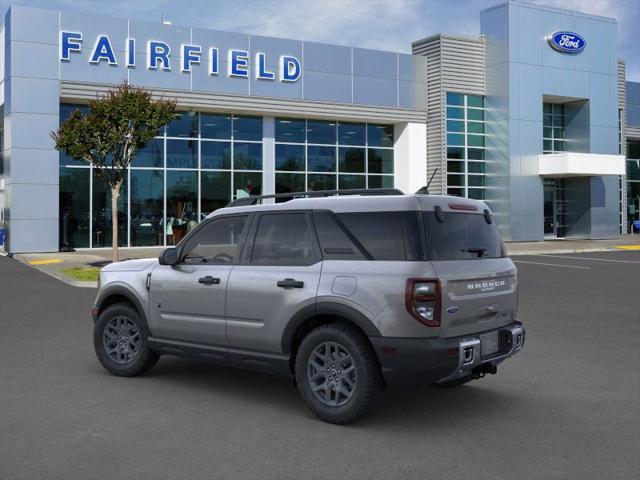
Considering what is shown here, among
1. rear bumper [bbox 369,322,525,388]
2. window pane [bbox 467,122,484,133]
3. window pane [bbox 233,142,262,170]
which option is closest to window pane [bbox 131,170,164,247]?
window pane [bbox 233,142,262,170]

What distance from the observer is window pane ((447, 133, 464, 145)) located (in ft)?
103

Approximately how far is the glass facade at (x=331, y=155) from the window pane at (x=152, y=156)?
190 inches

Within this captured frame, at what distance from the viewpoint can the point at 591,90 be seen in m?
33.7

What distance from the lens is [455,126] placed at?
3167 cm

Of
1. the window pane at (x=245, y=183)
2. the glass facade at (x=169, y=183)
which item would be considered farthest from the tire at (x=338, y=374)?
the window pane at (x=245, y=183)

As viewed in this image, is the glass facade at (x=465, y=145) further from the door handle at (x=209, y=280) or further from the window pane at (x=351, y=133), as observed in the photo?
the door handle at (x=209, y=280)

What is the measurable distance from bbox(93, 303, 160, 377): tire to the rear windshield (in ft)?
10.0

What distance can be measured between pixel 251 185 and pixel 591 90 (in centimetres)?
1712

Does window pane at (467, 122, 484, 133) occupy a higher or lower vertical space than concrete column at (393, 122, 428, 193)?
higher

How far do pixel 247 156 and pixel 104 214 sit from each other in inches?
236

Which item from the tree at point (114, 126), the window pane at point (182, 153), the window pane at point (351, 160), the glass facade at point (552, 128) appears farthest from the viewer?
the glass facade at point (552, 128)

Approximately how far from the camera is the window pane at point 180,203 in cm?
2697

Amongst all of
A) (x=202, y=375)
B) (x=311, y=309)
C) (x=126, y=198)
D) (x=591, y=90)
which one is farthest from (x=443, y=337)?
(x=591, y=90)

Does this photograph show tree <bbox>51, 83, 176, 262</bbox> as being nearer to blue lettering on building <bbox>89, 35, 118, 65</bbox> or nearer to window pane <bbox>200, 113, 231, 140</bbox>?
blue lettering on building <bbox>89, 35, 118, 65</bbox>
